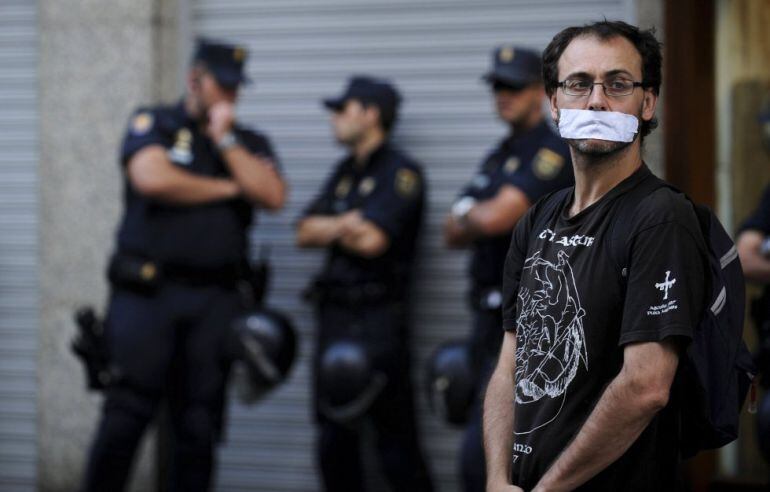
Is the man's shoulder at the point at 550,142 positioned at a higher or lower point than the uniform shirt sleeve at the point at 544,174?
higher

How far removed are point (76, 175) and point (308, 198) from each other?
4.08 ft

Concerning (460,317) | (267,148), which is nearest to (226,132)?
(267,148)

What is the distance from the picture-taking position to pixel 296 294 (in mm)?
7121

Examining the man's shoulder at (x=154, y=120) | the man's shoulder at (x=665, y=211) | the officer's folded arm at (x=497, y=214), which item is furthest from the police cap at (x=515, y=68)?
the man's shoulder at (x=665, y=211)

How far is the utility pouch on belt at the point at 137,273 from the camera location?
6004mm

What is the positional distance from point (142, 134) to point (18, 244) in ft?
5.69

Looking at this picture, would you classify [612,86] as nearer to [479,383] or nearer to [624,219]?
[624,219]

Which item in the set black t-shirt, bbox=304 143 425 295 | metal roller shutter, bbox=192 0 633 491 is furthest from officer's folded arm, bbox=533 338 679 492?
metal roller shutter, bbox=192 0 633 491

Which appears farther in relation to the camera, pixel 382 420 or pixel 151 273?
pixel 382 420

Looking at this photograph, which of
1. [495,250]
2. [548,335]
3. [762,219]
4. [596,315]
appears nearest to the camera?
[596,315]

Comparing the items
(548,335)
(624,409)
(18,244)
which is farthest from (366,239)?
(624,409)

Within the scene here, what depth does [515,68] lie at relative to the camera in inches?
229

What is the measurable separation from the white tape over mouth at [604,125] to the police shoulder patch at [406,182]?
11.5 ft

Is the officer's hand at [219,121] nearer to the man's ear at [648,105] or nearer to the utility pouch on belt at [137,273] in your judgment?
the utility pouch on belt at [137,273]
